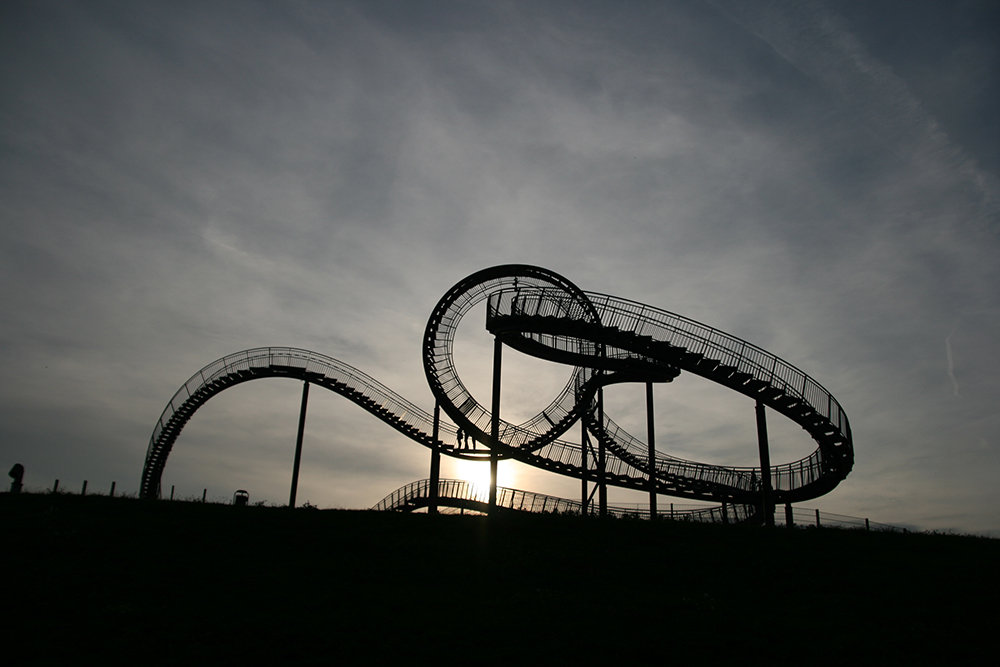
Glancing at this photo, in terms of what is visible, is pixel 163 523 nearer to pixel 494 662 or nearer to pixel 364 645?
pixel 364 645

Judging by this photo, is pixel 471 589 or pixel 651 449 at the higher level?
pixel 651 449

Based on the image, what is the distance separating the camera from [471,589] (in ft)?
48.7

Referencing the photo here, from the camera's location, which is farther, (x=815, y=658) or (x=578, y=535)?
(x=578, y=535)

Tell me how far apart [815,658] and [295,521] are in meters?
14.9

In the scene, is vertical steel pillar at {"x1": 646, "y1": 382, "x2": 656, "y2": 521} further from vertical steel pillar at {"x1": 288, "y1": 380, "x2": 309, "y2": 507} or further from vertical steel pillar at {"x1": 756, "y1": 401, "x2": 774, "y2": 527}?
vertical steel pillar at {"x1": 288, "y1": 380, "x2": 309, "y2": 507}

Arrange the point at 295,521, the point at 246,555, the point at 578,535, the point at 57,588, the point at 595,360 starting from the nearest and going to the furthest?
the point at 57,588 < the point at 246,555 < the point at 578,535 < the point at 295,521 < the point at 595,360

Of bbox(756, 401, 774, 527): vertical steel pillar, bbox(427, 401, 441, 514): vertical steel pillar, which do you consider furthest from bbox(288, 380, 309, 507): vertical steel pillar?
bbox(756, 401, 774, 527): vertical steel pillar

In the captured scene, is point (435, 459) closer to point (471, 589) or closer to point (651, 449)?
point (651, 449)

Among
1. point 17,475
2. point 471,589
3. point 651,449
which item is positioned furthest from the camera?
point 651,449

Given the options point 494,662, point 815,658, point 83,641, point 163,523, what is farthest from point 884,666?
point 163,523

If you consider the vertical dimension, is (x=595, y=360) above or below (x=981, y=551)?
above

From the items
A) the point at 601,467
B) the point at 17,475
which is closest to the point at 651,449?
the point at 601,467

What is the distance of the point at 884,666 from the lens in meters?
10.7

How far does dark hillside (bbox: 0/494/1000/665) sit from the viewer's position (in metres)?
11.5
